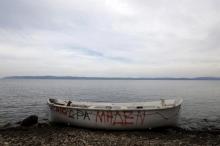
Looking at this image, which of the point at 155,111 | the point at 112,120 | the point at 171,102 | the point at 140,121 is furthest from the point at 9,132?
the point at 171,102

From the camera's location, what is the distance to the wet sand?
12.3 m

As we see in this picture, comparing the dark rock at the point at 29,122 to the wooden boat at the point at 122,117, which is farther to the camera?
the dark rock at the point at 29,122

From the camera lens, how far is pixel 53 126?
16969mm

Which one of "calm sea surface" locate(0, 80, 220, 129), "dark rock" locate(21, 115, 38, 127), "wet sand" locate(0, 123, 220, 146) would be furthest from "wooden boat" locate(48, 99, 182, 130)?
"calm sea surface" locate(0, 80, 220, 129)

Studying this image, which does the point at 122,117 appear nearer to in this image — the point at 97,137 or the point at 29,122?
the point at 97,137

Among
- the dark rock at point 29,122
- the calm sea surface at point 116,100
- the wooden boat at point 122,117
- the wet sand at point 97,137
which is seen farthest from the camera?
the calm sea surface at point 116,100

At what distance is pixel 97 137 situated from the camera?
13.5 metres

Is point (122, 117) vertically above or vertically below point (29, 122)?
above

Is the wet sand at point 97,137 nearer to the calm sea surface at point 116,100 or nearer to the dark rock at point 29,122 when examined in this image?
the dark rock at point 29,122

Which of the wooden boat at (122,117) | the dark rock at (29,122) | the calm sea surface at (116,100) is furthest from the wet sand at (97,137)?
the calm sea surface at (116,100)

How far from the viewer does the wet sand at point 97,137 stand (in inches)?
484

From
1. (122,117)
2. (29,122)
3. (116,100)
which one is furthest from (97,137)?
(116,100)

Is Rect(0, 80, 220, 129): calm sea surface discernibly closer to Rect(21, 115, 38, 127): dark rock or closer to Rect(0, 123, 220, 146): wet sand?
Rect(21, 115, 38, 127): dark rock

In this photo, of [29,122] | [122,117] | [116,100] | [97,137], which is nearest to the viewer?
[97,137]
